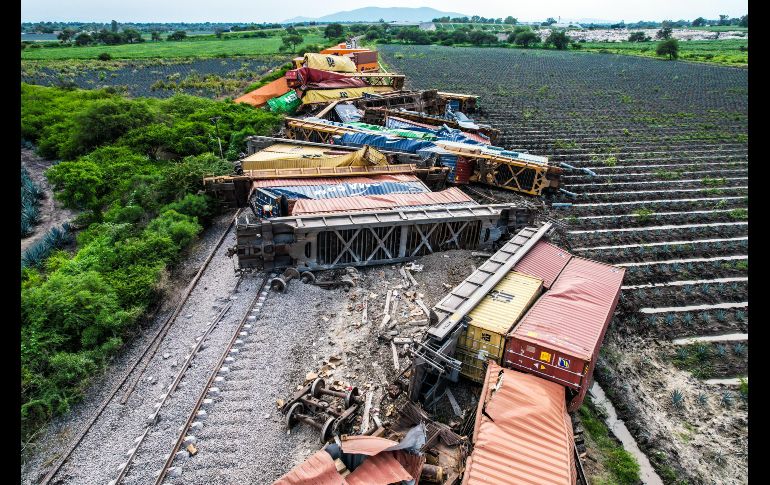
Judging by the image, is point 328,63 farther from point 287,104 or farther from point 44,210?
point 44,210

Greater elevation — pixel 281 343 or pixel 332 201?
pixel 332 201

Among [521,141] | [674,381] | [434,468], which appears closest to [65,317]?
[434,468]

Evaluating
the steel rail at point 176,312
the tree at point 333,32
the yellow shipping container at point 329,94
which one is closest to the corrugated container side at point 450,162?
the steel rail at point 176,312

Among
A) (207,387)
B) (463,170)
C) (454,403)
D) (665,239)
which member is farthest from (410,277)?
(665,239)

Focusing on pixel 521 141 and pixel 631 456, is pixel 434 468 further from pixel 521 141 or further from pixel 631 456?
pixel 521 141

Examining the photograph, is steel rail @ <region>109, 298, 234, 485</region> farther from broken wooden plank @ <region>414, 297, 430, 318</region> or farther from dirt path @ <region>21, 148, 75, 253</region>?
dirt path @ <region>21, 148, 75, 253</region>
